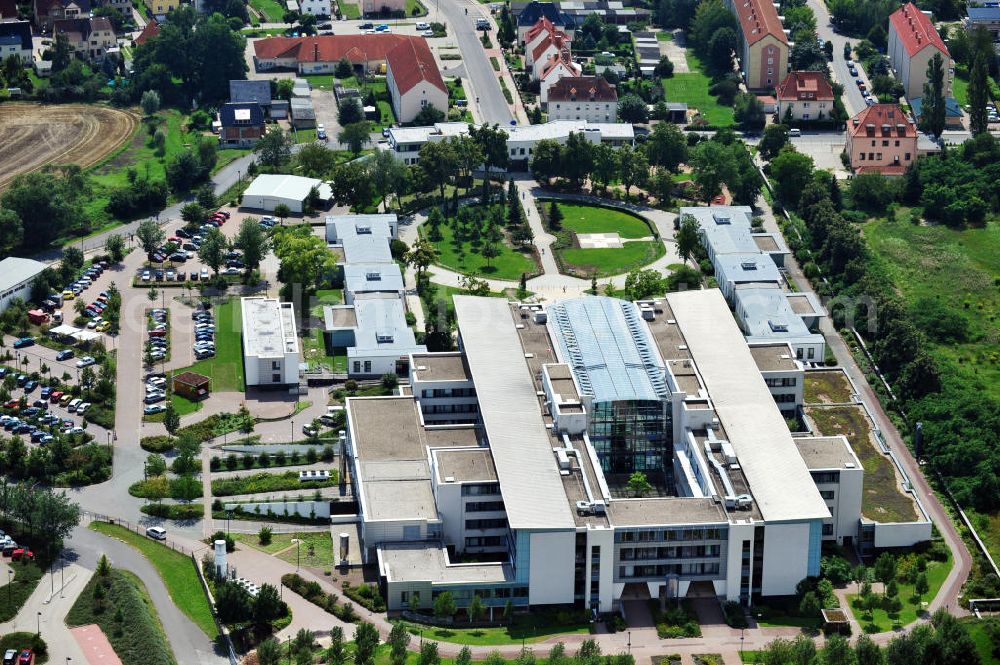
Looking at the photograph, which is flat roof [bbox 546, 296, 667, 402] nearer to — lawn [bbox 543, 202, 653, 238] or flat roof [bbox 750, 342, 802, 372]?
flat roof [bbox 750, 342, 802, 372]

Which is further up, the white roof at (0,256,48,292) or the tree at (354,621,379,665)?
the tree at (354,621,379,665)

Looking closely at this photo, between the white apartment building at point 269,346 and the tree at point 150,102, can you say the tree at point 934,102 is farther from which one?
the tree at point 150,102

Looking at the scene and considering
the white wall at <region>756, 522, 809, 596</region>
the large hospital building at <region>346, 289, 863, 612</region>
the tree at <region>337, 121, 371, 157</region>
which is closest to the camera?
the large hospital building at <region>346, 289, 863, 612</region>

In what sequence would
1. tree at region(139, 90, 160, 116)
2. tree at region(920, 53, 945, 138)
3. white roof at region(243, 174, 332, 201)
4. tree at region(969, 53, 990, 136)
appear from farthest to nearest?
tree at region(139, 90, 160, 116), tree at region(920, 53, 945, 138), tree at region(969, 53, 990, 136), white roof at region(243, 174, 332, 201)

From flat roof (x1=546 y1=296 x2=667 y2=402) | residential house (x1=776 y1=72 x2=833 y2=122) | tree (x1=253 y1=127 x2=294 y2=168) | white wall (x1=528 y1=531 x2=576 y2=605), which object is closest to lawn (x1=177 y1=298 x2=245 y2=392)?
flat roof (x1=546 y1=296 x2=667 y2=402)

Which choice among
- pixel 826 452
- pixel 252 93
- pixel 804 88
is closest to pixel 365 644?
pixel 826 452

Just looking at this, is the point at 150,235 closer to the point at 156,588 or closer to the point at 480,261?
the point at 480,261

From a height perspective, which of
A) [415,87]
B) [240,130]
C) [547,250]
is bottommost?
[547,250]
